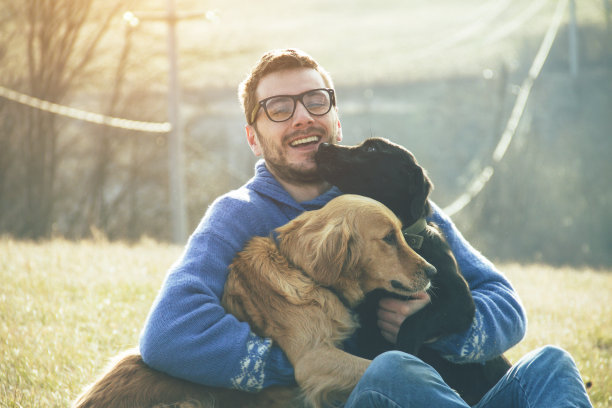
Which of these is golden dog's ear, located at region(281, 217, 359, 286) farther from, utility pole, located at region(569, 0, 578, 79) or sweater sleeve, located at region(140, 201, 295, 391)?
utility pole, located at region(569, 0, 578, 79)

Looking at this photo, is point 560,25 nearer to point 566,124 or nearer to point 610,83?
point 610,83

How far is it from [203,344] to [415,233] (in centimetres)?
117

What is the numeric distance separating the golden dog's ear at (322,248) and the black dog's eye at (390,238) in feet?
0.47

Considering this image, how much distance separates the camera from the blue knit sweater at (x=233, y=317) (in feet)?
7.46

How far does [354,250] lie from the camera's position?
269 cm

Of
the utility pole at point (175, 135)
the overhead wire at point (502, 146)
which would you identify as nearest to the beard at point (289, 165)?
the overhead wire at point (502, 146)

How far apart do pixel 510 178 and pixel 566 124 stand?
292 centimetres

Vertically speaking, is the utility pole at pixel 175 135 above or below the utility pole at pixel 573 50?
below

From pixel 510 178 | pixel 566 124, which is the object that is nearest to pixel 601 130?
pixel 566 124

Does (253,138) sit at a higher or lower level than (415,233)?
higher

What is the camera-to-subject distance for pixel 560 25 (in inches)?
737

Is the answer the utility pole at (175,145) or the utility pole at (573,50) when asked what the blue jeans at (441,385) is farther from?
the utility pole at (573,50)

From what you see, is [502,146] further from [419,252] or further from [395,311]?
[395,311]

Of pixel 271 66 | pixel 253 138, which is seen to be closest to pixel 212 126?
pixel 253 138
